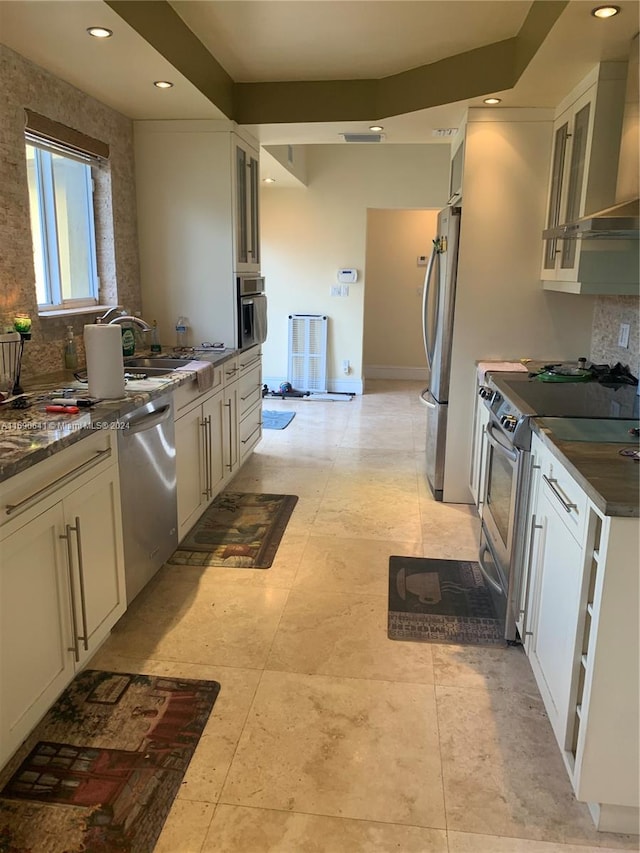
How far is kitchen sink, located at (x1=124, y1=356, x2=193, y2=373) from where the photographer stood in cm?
354

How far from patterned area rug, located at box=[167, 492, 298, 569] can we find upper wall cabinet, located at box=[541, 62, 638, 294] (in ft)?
6.70

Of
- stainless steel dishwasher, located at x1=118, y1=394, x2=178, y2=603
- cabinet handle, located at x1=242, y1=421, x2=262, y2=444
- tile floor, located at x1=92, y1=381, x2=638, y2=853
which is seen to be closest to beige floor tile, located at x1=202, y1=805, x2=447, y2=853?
tile floor, located at x1=92, y1=381, x2=638, y2=853

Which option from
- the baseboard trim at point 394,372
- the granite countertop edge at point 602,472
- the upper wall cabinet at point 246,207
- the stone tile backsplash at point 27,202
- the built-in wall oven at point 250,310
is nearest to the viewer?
the granite countertop edge at point 602,472

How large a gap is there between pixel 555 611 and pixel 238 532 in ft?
6.58

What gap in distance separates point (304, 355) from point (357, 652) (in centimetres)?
519

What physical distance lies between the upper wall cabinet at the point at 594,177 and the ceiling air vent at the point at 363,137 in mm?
1415

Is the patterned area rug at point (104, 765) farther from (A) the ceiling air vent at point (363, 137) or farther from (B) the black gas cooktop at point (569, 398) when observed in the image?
(A) the ceiling air vent at point (363, 137)

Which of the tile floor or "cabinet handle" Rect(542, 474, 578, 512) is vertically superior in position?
"cabinet handle" Rect(542, 474, 578, 512)

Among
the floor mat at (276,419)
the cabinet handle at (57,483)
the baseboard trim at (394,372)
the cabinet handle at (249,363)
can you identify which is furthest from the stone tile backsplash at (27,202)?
the baseboard trim at (394,372)

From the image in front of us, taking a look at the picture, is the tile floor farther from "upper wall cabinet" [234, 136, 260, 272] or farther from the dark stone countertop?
"upper wall cabinet" [234, 136, 260, 272]

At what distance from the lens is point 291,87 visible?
390 centimetres

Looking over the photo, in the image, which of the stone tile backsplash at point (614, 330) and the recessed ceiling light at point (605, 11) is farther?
the stone tile backsplash at point (614, 330)

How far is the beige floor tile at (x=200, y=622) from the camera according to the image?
2.39m

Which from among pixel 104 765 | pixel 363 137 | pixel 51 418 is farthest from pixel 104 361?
pixel 363 137
